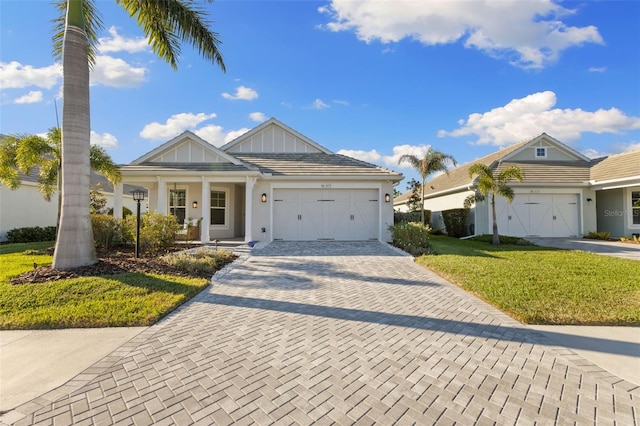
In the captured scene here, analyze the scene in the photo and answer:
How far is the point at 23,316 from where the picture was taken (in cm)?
469

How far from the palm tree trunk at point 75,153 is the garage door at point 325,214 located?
8.52m

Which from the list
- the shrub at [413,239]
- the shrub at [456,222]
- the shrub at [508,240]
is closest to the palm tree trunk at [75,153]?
the shrub at [413,239]

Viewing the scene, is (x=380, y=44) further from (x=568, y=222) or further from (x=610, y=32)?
(x=568, y=222)

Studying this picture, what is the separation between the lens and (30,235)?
597 inches

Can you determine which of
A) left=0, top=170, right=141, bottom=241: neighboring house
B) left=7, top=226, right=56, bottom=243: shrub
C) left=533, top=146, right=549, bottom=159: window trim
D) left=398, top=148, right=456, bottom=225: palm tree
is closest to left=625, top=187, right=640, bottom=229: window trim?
left=533, top=146, right=549, bottom=159: window trim

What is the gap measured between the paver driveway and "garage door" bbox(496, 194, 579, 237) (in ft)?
47.4

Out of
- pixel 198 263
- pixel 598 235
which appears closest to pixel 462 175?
pixel 598 235

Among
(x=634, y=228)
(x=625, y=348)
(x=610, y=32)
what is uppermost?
(x=610, y=32)

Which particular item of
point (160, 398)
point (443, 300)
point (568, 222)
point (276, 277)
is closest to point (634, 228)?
point (568, 222)

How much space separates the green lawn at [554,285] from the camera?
486cm

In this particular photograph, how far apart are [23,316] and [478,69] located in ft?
55.8

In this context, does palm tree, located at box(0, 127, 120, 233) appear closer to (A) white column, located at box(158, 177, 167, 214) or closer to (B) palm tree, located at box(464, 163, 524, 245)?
(A) white column, located at box(158, 177, 167, 214)

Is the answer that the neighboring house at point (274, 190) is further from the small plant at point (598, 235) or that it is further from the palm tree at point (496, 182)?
the small plant at point (598, 235)

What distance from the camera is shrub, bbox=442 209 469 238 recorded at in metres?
19.2
